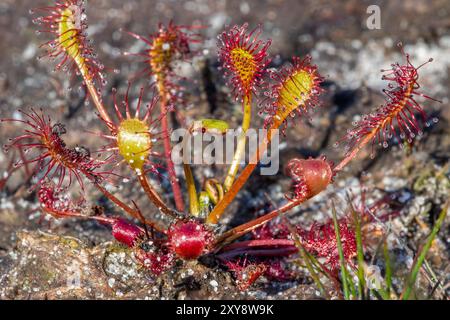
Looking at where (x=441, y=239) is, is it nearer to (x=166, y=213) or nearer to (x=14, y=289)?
(x=166, y=213)

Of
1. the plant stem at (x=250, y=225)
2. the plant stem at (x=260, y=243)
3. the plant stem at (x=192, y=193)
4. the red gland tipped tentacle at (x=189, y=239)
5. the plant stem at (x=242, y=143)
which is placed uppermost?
the plant stem at (x=242, y=143)

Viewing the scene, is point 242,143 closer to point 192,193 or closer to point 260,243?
point 192,193

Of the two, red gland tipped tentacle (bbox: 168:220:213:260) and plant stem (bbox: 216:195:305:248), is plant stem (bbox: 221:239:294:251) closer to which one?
plant stem (bbox: 216:195:305:248)

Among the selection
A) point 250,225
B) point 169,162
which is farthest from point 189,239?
point 169,162

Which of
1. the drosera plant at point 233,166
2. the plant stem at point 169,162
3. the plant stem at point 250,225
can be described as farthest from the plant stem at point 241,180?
the plant stem at point 169,162

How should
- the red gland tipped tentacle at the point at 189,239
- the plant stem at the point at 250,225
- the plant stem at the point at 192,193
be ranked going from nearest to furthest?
the red gland tipped tentacle at the point at 189,239, the plant stem at the point at 250,225, the plant stem at the point at 192,193

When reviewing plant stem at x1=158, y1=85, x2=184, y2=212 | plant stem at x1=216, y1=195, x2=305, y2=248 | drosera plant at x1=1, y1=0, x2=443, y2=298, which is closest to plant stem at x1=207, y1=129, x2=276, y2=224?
drosera plant at x1=1, y1=0, x2=443, y2=298

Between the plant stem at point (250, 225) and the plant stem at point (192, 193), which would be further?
the plant stem at point (192, 193)

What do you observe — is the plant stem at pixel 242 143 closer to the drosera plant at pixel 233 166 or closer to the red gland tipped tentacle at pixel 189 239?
the drosera plant at pixel 233 166

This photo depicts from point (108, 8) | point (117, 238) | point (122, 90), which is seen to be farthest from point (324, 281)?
point (108, 8)

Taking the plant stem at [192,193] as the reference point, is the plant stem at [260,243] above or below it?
below

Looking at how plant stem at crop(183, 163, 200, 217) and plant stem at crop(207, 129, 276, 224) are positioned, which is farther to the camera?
plant stem at crop(183, 163, 200, 217)
